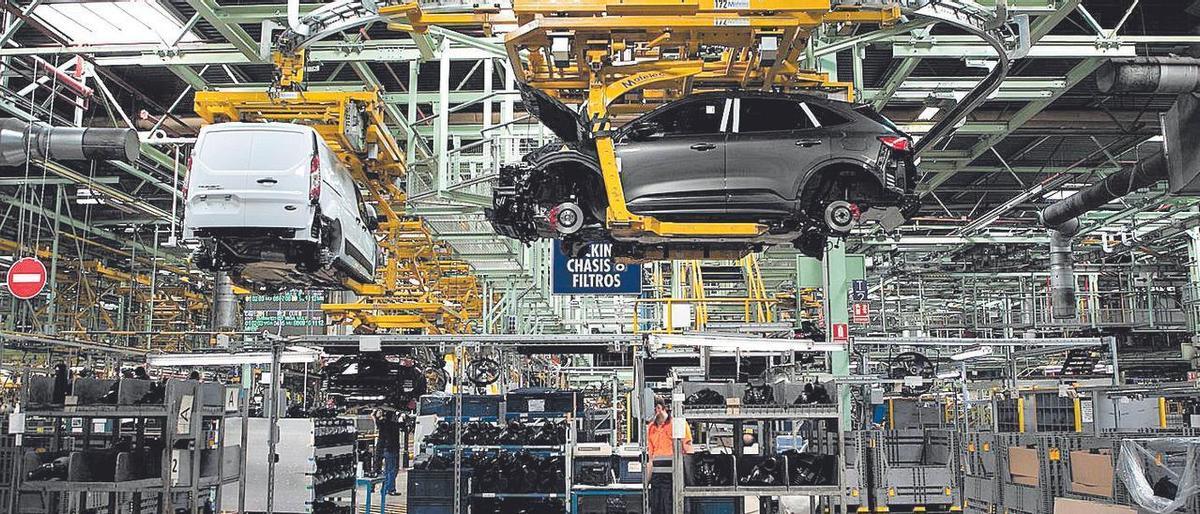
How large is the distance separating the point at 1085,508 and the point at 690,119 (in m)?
4.57

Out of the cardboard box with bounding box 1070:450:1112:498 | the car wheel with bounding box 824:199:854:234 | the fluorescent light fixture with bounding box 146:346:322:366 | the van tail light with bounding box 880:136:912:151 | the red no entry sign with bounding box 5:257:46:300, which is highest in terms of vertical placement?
the van tail light with bounding box 880:136:912:151

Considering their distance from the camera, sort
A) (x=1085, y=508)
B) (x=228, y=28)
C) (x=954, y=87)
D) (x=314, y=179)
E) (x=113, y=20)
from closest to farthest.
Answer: (x=1085, y=508)
(x=314, y=179)
(x=228, y=28)
(x=113, y=20)
(x=954, y=87)

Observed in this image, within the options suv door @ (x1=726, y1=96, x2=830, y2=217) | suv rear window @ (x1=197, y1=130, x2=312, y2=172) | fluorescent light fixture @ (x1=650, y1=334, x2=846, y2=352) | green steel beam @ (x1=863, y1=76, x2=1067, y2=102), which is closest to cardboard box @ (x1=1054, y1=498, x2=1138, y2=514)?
fluorescent light fixture @ (x1=650, y1=334, x2=846, y2=352)

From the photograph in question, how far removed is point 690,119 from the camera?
862 centimetres

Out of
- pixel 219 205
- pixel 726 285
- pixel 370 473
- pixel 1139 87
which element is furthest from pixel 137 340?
pixel 1139 87

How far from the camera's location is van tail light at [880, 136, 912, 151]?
8547mm

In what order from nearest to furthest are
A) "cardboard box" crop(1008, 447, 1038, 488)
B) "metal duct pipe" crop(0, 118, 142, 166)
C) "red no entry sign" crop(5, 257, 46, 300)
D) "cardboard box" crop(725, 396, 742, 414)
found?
"cardboard box" crop(725, 396, 742, 414), "cardboard box" crop(1008, 447, 1038, 488), "metal duct pipe" crop(0, 118, 142, 166), "red no entry sign" crop(5, 257, 46, 300)

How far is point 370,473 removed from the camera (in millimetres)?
17484

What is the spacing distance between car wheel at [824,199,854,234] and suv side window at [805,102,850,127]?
27.6 inches

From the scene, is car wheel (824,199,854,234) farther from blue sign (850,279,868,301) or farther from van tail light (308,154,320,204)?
blue sign (850,279,868,301)

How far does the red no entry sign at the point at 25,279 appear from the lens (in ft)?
37.4

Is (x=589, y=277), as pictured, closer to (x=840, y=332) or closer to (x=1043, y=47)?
(x=840, y=332)

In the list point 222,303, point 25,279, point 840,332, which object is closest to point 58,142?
point 25,279

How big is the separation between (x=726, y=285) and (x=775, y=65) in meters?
23.8
